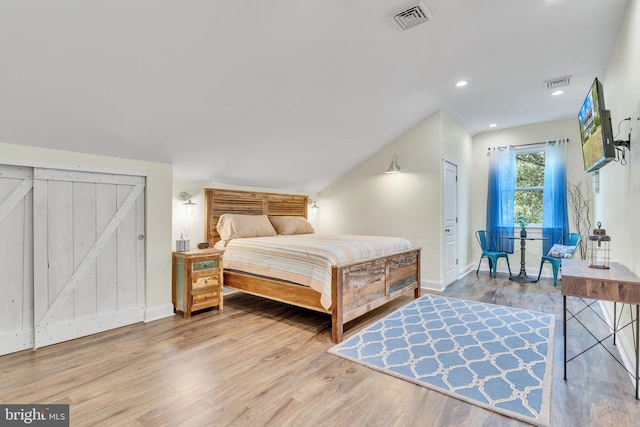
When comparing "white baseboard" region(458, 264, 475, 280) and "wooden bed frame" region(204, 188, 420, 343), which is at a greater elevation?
"wooden bed frame" region(204, 188, 420, 343)

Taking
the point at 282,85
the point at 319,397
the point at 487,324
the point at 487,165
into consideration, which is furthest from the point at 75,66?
the point at 487,165

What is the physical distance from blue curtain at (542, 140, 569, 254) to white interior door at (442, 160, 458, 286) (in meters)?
1.62

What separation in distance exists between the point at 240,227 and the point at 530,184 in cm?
519

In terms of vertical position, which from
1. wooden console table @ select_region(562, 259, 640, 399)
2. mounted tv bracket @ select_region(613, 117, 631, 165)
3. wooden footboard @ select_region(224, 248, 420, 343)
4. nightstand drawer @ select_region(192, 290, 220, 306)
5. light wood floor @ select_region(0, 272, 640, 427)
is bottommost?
light wood floor @ select_region(0, 272, 640, 427)

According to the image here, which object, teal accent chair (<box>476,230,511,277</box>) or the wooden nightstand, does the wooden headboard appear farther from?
teal accent chair (<box>476,230,511,277</box>)

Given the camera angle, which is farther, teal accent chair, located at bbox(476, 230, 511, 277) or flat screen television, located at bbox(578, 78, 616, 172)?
teal accent chair, located at bbox(476, 230, 511, 277)

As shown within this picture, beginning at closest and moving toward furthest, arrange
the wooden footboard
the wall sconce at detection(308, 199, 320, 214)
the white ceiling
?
1. the white ceiling
2. the wooden footboard
3. the wall sconce at detection(308, 199, 320, 214)

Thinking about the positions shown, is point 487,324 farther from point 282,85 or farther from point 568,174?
point 568,174

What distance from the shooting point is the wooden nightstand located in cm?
334

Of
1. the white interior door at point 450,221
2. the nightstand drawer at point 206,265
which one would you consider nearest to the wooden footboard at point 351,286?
the nightstand drawer at point 206,265

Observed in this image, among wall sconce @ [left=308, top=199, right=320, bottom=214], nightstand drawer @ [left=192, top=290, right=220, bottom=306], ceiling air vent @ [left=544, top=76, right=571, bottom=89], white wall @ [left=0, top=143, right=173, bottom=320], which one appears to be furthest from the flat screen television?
wall sconce @ [left=308, top=199, right=320, bottom=214]

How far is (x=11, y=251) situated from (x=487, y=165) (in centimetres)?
679

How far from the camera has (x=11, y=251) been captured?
2547 millimetres

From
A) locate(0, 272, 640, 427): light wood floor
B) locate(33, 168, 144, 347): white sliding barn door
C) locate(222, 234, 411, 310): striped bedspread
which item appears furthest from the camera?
locate(222, 234, 411, 310): striped bedspread
